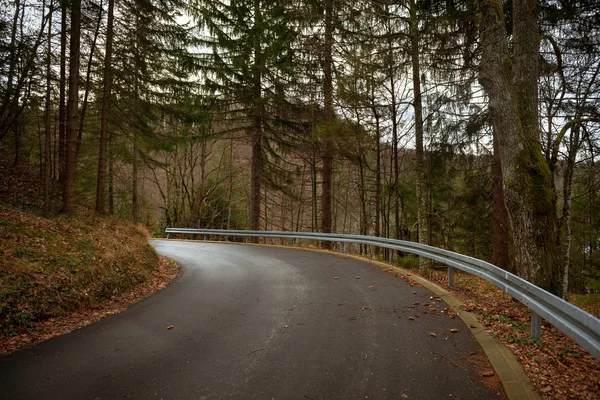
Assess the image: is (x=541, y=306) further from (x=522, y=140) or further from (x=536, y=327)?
(x=522, y=140)

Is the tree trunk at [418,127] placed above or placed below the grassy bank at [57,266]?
above

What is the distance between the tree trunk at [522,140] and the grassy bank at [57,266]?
24.6 ft

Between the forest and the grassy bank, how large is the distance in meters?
1.68

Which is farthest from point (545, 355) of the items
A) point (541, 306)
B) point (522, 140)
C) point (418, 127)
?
point (418, 127)

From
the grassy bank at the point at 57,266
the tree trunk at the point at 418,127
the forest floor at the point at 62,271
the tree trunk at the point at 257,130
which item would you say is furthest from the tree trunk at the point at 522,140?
the tree trunk at the point at 257,130

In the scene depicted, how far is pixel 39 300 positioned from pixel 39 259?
1.13m

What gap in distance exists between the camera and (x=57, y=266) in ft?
19.9

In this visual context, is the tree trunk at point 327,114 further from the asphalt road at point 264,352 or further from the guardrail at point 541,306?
the asphalt road at point 264,352

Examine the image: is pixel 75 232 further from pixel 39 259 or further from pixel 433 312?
pixel 433 312

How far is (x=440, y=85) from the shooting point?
30.9ft

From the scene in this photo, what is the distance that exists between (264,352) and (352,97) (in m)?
9.19

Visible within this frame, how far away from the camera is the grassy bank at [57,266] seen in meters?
→ 5.01

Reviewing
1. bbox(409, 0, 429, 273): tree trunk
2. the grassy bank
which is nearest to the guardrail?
bbox(409, 0, 429, 273): tree trunk

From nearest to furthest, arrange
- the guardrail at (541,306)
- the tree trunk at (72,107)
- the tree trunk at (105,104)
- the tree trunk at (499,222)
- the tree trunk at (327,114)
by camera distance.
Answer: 1. the guardrail at (541,306)
2. the tree trunk at (72,107)
3. the tree trunk at (499,222)
4. the tree trunk at (105,104)
5. the tree trunk at (327,114)
